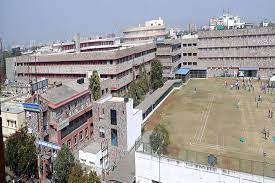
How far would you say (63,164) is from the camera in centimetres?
2050

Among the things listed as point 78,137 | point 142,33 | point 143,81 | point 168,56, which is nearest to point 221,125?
point 78,137

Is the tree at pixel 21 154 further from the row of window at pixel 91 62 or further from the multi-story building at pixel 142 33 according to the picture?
the multi-story building at pixel 142 33

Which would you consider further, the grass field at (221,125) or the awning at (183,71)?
the awning at (183,71)

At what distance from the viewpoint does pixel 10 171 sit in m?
23.0

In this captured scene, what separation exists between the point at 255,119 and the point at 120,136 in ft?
55.1

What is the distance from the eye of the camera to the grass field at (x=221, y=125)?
60.6ft

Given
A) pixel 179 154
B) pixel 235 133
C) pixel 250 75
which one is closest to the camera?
pixel 179 154

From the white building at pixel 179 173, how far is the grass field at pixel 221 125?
469 millimetres

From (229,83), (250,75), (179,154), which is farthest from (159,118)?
(250,75)

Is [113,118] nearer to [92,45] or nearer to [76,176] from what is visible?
[76,176]

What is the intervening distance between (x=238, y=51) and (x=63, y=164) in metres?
45.0

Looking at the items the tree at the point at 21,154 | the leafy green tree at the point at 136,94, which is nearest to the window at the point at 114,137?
the tree at the point at 21,154

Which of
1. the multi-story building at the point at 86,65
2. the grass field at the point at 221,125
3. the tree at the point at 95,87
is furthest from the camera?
the multi-story building at the point at 86,65

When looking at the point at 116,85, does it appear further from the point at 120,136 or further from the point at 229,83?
the point at 229,83
